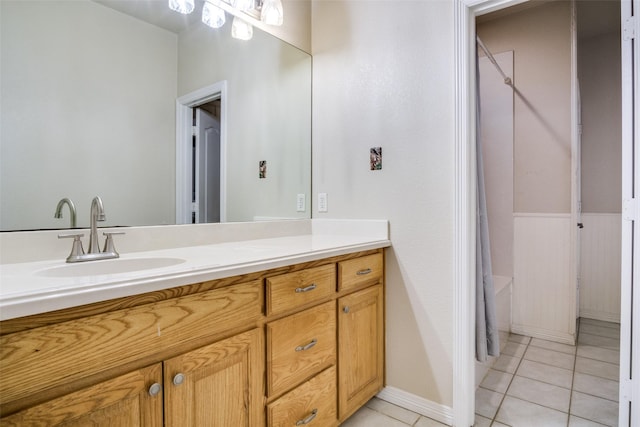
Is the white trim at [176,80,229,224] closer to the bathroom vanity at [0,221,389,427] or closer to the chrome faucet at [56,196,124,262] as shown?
the bathroom vanity at [0,221,389,427]

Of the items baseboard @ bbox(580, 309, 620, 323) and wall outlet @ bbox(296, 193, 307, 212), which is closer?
wall outlet @ bbox(296, 193, 307, 212)

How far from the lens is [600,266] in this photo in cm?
310

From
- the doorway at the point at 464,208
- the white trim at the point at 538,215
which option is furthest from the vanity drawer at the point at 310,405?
the white trim at the point at 538,215

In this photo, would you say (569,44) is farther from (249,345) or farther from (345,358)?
(249,345)

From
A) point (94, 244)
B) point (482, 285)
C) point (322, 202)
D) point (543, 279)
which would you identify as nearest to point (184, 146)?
point (94, 244)

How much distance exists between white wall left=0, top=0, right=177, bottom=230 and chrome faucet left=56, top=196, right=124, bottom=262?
12 cm

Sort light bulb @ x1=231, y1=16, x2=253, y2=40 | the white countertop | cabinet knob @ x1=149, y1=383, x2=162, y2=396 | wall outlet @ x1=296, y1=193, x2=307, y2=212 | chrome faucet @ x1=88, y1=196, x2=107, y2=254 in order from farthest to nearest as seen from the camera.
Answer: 1. wall outlet @ x1=296, y1=193, x2=307, y2=212
2. light bulb @ x1=231, y1=16, x2=253, y2=40
3. chrome faucet @ x1=88, y1=196, x2=107, y2=254
4. cabinet knob @ x1=149, y1=383, x2=162, y2=396
5. the white countertop

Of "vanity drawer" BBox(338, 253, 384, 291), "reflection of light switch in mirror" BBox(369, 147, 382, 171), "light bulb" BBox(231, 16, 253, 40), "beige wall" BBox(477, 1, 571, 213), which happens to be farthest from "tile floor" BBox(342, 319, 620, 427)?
"light bulb" BBox(231, 16, 253, 40)

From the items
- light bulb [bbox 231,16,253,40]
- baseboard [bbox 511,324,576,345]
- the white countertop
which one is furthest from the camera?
baseboard [bbox 511,324,576,345]

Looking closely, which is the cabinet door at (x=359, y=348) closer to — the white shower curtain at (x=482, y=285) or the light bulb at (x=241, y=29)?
the white shower curtain at (x=482, y=285)

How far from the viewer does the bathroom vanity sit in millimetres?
705

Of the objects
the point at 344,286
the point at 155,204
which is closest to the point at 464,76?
the point at 344,286

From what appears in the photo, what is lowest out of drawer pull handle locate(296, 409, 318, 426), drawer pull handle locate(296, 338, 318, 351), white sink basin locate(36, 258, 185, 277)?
drawer pull handle locate(296, 409, 318, 426)

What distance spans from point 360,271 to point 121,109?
126 centimetres
